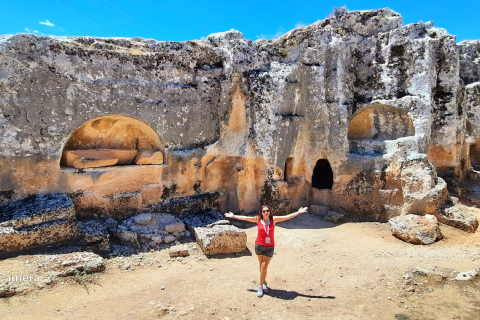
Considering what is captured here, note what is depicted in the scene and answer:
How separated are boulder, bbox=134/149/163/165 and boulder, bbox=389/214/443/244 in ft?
16.2

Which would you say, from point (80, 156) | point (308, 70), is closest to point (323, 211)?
point (308, 70)

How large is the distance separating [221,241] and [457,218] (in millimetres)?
4782

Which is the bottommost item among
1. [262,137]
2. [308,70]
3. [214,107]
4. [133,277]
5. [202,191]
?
[133,277]

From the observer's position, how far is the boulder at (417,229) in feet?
19.7

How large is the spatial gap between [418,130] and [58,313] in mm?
7596

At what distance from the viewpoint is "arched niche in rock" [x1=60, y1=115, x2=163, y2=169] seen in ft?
20.3

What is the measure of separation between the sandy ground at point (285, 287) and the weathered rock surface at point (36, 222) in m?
0.35

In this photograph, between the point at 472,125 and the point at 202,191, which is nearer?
the point at 202,191

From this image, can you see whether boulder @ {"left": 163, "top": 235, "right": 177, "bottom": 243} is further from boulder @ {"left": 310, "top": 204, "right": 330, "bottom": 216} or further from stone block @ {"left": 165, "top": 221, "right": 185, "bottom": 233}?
boulder @ {"left": 310, "top": 204, "right": 330, "bottom": 216}

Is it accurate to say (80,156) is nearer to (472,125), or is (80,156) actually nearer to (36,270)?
(36,270)

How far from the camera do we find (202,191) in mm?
7457

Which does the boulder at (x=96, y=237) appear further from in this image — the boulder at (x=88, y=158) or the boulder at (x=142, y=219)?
the boulder at (x=88, y=158)

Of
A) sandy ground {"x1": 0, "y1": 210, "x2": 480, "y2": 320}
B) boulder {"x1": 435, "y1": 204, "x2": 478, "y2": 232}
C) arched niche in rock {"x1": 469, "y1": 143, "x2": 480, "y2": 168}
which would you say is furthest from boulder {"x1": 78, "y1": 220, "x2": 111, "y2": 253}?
arched niche in rock {"x1": 469, "y1": 143, "x2": 480, "y2": 168}

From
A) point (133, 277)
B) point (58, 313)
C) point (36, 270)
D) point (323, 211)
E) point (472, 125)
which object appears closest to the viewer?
point (58, 313)
